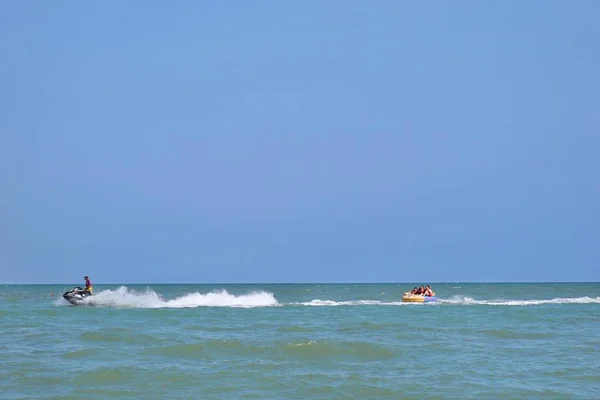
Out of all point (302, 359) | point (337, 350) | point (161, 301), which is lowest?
point (302, 359)

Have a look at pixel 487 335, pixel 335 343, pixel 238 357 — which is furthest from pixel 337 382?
pixel 487 335

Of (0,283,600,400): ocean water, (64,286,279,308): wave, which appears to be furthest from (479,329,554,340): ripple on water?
(64,286,279,308): wave

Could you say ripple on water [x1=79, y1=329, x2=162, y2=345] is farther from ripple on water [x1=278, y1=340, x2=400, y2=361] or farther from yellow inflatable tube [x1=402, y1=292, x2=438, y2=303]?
yellow inflatable tube [x1=402, y1=292, x2=438, y2=303]

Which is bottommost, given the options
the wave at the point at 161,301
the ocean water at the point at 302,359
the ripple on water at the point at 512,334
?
the ocean water at the point at 302,359

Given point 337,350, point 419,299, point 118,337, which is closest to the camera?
point 337,350

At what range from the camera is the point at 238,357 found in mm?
19594

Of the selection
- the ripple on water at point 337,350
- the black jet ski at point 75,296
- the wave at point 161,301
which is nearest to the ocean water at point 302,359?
the ripple on water at point 337,350

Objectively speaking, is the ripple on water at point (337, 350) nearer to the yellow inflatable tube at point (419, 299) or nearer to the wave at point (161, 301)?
the wave at point (161, 301)

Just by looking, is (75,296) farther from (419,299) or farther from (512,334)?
(512,334)

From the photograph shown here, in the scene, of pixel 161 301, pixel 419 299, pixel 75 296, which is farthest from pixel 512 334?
pixel 161 301

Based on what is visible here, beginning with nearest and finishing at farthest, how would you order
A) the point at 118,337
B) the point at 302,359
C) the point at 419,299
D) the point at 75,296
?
the point at 302,359
the point at 118,337
the point at 75,296
the point at 419,299

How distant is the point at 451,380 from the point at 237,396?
17.1 ft

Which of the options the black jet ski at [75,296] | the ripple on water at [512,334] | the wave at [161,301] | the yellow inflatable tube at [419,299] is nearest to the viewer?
the ripple on water at [512,334]

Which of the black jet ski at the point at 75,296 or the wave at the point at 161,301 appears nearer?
the black jet ski at the point at 75,296
